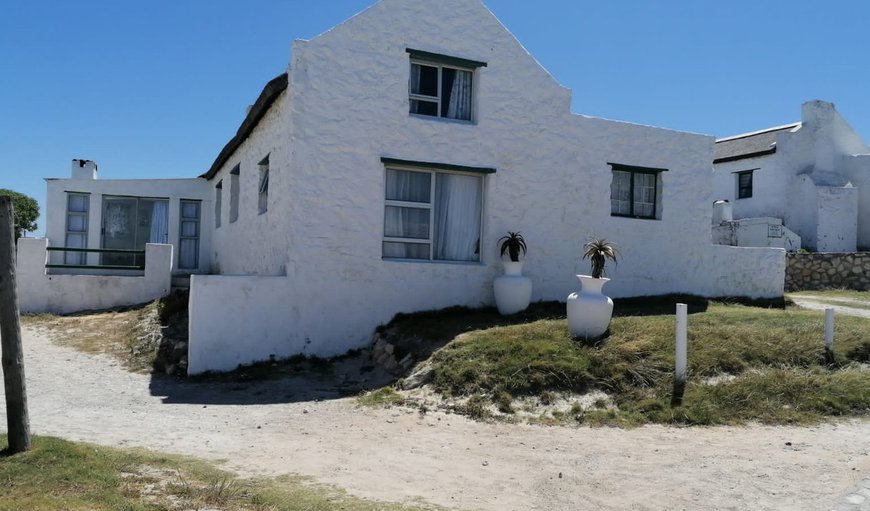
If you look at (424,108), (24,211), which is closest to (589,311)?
(424,108)

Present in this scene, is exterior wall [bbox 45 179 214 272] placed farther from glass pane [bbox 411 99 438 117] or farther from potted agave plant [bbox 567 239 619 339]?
potted agave plant [bbox 567 239 619 339]

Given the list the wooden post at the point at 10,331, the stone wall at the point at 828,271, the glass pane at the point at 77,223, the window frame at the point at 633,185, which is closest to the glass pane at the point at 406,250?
the window frame at the point at 633,185

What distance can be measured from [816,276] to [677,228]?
933 centimetres

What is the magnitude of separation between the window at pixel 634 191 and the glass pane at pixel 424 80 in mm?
4238

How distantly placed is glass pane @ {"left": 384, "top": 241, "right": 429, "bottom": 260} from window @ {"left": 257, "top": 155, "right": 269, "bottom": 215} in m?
2.93

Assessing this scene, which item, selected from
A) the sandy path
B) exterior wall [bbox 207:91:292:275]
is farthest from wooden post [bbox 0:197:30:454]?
exterior wall [bbox 207:91:292:275]

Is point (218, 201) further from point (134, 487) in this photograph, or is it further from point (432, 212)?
point (134, 487)

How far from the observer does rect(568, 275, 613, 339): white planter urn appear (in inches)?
388

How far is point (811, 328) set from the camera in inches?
431

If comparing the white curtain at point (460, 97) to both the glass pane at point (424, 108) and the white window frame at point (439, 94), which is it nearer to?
the white window frame at point (439, 94)

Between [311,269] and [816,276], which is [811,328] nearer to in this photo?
[311,269]

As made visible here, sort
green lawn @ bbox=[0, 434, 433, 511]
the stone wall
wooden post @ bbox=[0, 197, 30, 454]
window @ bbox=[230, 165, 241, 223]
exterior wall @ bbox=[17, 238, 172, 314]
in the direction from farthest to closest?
the stone wall < window @ bbox=[230, 165, 241, 223] < exterior wall @ bbox=[17, 238, 172, 314] < wooden post @ bbox=[0, 197, 30, 454] < green lawn @ bbox=[0, 434, 433, 511]

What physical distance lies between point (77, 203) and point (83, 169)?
111 cm

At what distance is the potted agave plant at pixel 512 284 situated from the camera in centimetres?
1192
